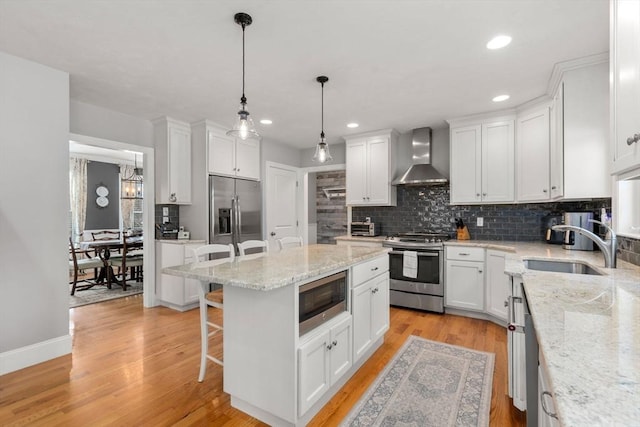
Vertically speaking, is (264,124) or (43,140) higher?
(264,124)

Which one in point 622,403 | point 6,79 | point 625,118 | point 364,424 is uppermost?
point 6,79

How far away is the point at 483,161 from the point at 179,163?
386 cm

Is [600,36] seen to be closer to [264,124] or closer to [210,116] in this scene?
[264,124]

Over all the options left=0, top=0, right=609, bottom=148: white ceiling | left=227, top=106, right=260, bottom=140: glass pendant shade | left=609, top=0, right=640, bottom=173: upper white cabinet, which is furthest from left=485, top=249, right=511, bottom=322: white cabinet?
left=227, top=106, right=260, bottom=140: glass pendant shade

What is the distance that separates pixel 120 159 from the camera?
6.91 metres

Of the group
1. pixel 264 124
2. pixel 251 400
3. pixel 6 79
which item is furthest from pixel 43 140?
pixel 251 400

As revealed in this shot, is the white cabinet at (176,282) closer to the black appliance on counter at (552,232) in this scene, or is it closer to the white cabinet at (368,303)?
the white cabinet at (368,303)

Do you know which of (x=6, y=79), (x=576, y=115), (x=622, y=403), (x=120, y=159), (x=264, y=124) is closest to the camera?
(x=622, y=403)

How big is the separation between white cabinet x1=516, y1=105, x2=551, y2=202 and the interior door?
3.39 meters

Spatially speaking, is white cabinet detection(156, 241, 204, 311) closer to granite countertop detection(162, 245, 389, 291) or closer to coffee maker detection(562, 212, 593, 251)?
granite countertop detection(162, 245, 389, 291)

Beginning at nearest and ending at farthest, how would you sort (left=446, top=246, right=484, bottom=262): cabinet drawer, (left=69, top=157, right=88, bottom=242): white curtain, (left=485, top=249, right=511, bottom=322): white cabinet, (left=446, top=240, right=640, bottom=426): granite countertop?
(left=446, top=240, right=640, bottom=426): granite countertop, (left=485, top=249, right=511, bottom=322): white cabinet, (left=446, top=246, right=484, bottom=262): cabinet drawer, (left=69, top=157, right=88, bottom=242): white curtain

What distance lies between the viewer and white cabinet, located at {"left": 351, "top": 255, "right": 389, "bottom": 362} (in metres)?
2.25

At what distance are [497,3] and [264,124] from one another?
9.74 ft

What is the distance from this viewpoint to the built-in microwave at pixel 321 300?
174cm
